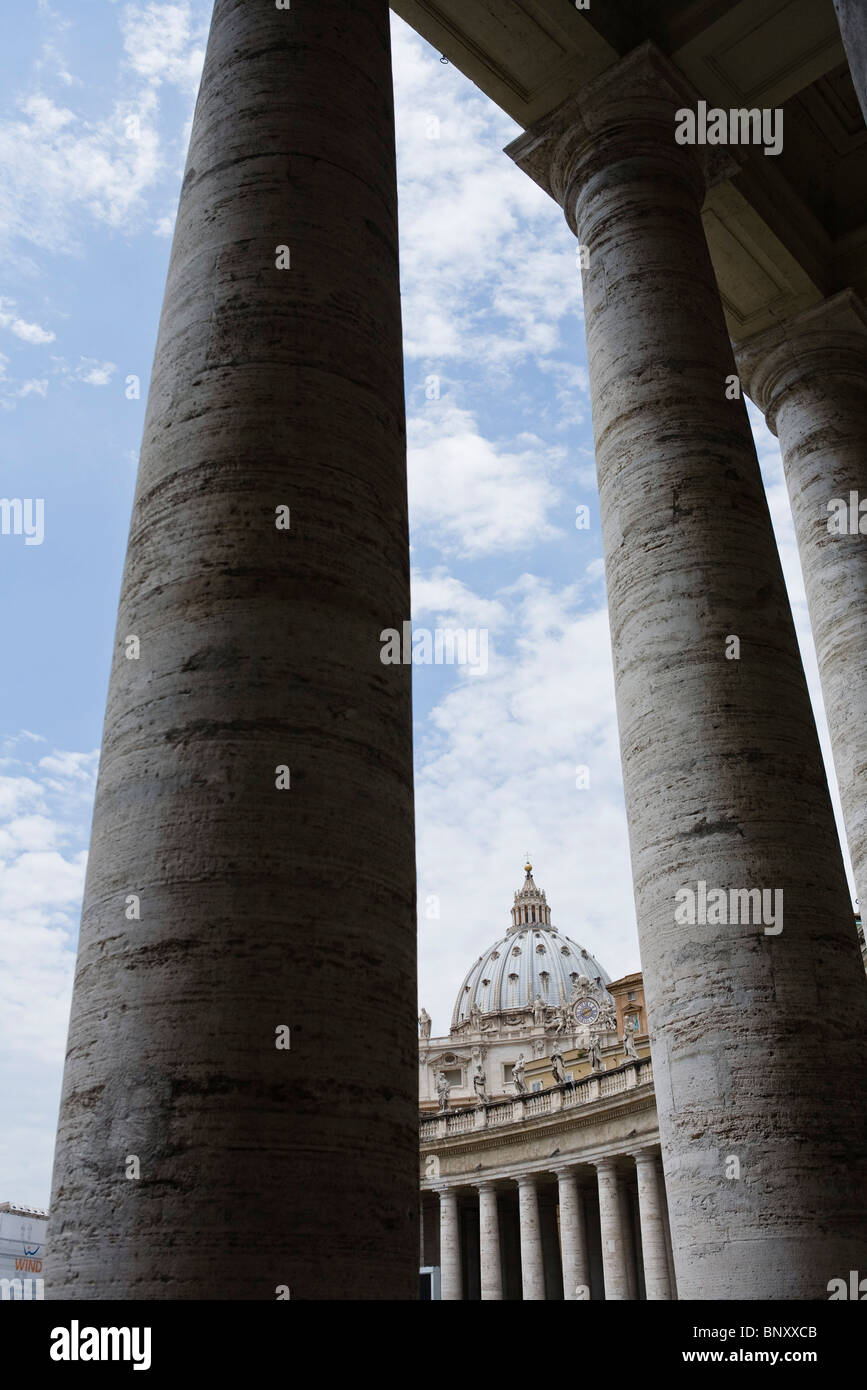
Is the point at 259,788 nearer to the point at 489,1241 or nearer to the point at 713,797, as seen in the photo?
the point at 713,797

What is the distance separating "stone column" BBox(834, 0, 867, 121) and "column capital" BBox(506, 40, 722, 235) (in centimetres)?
1225

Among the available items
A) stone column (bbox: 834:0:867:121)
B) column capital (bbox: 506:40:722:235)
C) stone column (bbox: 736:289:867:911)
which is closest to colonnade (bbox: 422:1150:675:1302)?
stone column (bbox: 736:289:867:911)

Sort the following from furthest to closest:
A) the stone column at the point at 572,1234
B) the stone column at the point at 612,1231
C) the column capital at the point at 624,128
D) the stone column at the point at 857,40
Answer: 1. the stone column at the point at 572,1234
2. the stone column at the point at 612,1231
3. the column capital at the point at 624,128
4. the stone column at the point at 857,40

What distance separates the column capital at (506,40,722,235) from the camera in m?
22.3

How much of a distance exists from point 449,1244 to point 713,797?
11151 cm

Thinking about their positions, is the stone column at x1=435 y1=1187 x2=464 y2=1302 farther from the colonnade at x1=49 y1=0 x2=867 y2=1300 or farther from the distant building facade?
the colonnade at x1=49 y1=0 x2=867 y2=1300

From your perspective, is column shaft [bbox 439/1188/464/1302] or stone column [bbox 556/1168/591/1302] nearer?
stone column [bbox 556/1168/591/1302]

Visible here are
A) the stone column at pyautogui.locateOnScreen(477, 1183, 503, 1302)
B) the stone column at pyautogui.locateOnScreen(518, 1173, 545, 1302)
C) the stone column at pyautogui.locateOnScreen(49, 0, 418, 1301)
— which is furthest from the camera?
the stone column at pyautogui.locateOnScreen(477, 1183, 503, 1302)

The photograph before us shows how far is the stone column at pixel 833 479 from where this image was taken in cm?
2420

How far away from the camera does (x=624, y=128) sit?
22.5m

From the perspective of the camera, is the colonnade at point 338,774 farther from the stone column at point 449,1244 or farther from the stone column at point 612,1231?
the stone column at point 449,1244

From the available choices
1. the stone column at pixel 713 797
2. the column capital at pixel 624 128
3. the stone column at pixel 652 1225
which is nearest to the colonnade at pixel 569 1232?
the stone column at pixel 652 1225

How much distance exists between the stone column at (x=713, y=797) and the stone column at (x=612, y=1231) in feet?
302

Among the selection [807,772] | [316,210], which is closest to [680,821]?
[807,772]
